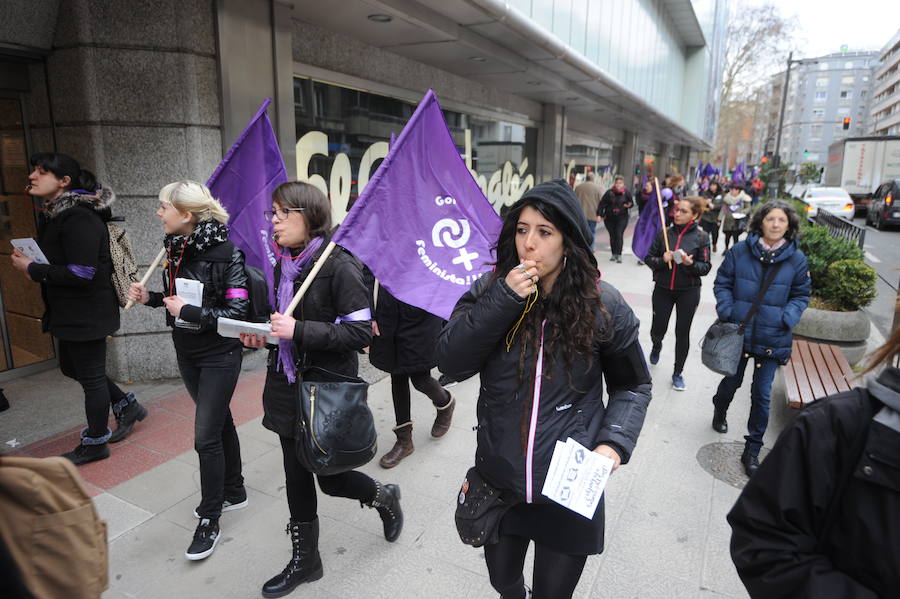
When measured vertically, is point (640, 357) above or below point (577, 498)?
above

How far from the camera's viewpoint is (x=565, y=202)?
1.94m

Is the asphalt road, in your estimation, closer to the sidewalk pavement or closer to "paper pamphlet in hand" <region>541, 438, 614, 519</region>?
the sidewalk pavement

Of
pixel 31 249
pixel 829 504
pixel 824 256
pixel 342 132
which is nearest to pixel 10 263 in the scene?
pixel 31 249

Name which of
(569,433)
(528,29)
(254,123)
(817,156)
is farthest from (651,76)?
(817,156)

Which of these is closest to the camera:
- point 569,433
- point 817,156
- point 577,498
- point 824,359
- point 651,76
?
point 577,498

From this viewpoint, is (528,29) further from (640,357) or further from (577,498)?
(577,498)

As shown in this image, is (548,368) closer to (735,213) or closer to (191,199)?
(191,199)

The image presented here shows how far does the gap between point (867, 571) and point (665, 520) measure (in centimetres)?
254

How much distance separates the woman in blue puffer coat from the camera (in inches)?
161

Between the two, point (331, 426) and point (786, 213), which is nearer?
point (331, 426)

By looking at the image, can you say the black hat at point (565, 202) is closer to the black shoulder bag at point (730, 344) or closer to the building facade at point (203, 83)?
the black shoulder bag at point (730, 344)

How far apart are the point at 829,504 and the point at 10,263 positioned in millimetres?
→ 6866

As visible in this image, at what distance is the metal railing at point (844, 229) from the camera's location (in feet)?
31.9

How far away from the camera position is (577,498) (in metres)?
1.82
